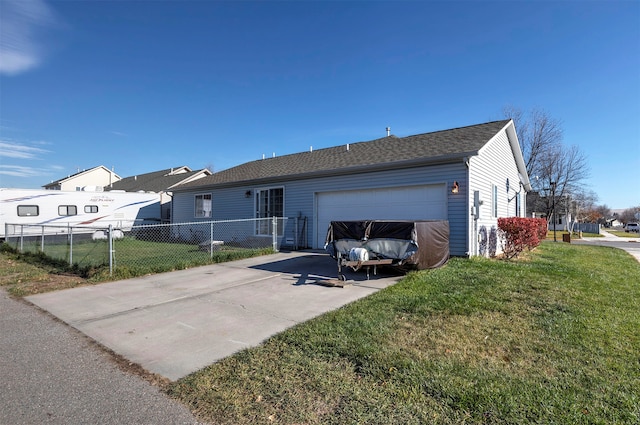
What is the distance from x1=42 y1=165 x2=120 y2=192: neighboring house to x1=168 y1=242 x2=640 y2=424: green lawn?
4178cm

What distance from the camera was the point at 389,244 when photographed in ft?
23.8

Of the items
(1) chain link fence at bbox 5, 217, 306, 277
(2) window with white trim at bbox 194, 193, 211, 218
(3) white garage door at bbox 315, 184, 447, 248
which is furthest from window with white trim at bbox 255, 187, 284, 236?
(2) window with white trim at bbox 194, 193, 211, 218

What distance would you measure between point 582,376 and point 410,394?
1602 millimetres

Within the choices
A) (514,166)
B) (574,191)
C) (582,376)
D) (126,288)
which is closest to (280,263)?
(126,288)

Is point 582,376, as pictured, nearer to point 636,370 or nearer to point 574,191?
point 636,370

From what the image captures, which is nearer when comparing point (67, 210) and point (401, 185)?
point (401, 185)

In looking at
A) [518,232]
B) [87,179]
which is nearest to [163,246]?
[518,232]

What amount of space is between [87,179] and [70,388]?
45.5 metres

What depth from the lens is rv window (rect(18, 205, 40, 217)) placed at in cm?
1644

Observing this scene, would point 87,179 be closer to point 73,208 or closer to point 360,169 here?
point 73,208

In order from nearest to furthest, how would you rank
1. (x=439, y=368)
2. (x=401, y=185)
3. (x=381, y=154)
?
(x=439, y=368) → (x=401, y=185) → (x=381, y=154)

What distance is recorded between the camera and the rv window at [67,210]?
17.7 meters

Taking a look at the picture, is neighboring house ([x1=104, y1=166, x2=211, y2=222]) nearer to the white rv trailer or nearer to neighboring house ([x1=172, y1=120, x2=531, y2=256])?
the white rv trailer

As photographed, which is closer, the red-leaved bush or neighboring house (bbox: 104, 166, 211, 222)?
the red-leaved bush
